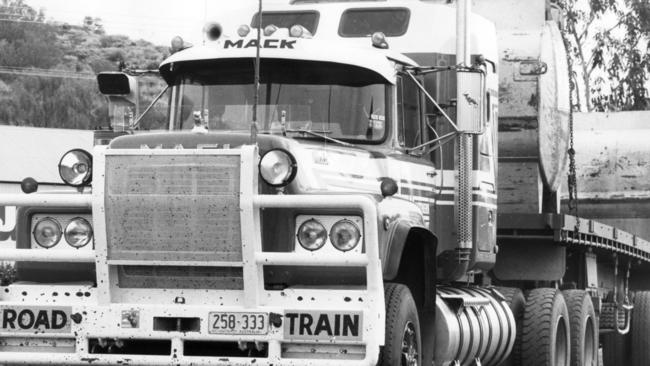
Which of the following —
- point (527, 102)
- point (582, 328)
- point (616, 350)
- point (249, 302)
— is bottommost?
point (616, 350)

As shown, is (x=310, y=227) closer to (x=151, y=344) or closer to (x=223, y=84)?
(x=151, y=344)

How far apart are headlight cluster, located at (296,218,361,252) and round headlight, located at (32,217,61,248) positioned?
5.43 feet

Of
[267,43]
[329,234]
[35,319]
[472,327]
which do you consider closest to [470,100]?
[267,43]

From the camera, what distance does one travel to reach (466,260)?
12523mm

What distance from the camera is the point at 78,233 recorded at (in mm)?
9969

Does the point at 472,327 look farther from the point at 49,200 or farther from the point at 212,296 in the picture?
the point at 49,200

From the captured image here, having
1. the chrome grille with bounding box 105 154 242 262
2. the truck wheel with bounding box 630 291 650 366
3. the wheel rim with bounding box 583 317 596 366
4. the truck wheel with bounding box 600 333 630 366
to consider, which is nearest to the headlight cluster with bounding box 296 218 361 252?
the chrome grille with bounding box 105 154 242 262

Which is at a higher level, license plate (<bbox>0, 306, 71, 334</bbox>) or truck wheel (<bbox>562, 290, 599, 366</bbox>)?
license plate (<bbox>0, 306, 71, 334</bbox>)

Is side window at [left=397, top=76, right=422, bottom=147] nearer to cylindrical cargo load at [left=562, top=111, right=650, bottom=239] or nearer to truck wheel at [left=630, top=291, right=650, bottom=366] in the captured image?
truck wheel at [left=630, top=291, right=650, bottom=366]

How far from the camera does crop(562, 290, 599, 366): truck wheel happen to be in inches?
592

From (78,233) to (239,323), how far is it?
4.52ft

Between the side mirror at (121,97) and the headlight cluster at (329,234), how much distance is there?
8.93 feet

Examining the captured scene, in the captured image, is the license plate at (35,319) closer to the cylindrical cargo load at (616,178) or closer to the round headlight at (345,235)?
the round headlight at (345,235)

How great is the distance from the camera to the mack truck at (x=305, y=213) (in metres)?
9.33
